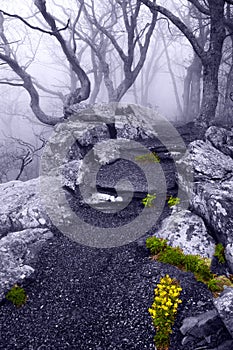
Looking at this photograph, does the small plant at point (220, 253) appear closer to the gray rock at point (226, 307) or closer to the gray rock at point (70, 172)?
the gray rock at point (226, 307)

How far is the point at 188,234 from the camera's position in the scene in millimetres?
6445

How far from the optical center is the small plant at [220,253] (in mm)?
5856

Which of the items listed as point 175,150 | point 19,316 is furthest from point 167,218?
point 19,316

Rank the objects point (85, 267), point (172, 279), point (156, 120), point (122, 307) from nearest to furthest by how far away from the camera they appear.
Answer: point (122, 307) < point (172, 279) < point (85, 267) < point (156, 120)

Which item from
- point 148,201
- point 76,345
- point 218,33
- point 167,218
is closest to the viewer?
point 76,345

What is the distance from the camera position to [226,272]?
5676 millimetres

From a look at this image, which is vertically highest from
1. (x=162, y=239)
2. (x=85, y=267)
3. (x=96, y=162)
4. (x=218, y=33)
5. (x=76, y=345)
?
(x=218, y=33)

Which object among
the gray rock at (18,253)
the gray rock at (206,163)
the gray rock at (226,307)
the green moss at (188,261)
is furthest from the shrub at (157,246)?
the gray rock at (18,253)

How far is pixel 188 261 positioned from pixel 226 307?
4.55 ft

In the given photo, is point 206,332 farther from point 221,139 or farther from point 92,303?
point 221,139

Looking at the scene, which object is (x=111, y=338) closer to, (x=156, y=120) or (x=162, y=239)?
(x=162, y=239)

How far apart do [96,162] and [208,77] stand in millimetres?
5581

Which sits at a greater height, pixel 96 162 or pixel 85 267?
pixel 96 162

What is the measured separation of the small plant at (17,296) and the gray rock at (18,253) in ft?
0.42
